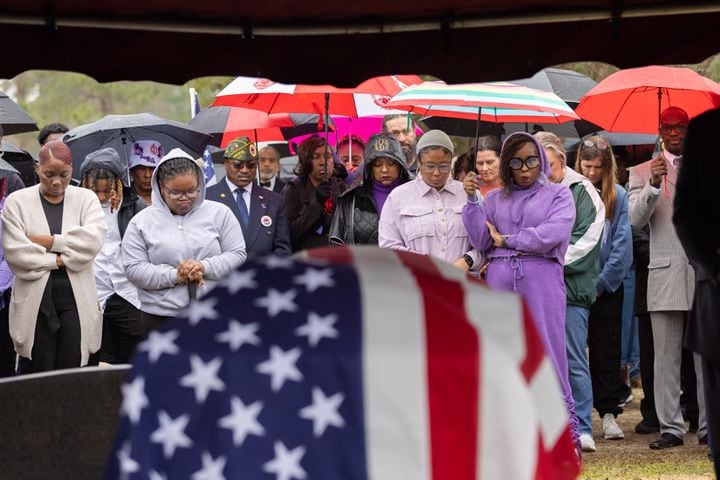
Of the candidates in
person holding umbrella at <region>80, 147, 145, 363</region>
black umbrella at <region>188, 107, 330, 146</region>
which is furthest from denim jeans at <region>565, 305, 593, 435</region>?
black umbrella at <region>188, 107, 330, 146</region>

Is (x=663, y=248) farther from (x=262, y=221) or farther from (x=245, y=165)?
(x=245, y=165)

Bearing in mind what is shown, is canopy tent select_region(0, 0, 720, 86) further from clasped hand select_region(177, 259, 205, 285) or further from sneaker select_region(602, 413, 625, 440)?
sneaker select_region(602, 413, 625, 440)

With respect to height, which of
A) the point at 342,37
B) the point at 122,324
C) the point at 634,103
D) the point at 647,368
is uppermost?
the point at 342,37

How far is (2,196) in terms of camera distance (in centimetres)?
966

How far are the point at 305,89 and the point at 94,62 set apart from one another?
205 inches

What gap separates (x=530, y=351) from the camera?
142 inches

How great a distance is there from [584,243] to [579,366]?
2.96 feet

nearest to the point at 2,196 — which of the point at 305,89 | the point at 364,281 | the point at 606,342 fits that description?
the point at 305,89

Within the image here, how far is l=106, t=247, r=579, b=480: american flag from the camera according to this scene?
3.33 m

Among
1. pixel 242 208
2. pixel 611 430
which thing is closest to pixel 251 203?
pixel 242 208

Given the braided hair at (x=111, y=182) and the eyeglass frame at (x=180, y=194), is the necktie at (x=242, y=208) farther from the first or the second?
the eyeglass frame at (x=180, y=194)

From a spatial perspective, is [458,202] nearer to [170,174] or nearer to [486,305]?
[170,174]

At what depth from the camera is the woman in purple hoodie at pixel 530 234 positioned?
8633 mm

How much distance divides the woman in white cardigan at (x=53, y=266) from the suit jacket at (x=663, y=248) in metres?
3.86
